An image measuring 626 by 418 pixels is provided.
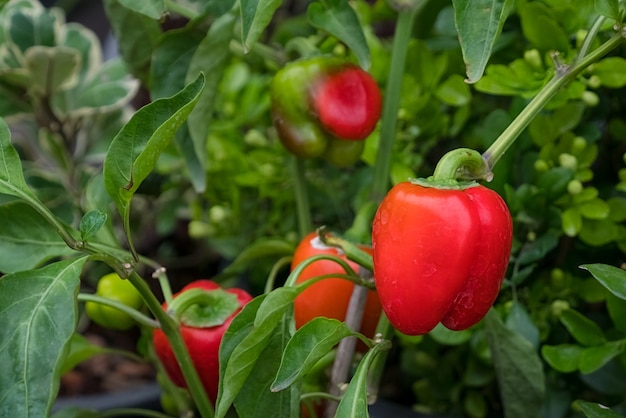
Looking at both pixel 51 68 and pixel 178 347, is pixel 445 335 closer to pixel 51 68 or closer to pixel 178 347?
pixel 178 347

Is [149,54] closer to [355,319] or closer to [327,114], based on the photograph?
[327,114]

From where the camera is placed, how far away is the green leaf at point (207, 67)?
1.99 ft

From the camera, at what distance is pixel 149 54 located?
73cm

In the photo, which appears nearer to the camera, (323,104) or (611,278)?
(611,278)

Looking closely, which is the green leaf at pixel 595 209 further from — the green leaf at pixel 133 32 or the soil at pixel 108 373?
the soil at pixel 108 373

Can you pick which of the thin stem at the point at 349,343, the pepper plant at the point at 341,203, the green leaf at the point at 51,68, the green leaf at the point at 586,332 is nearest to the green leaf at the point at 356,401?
the pepper plant at the point at 341,203

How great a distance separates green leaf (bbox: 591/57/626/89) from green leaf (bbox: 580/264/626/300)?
204 mm

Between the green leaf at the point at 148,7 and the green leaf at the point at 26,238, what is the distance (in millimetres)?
157

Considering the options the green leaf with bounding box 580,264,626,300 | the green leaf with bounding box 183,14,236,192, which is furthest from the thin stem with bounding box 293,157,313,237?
the green leaf with bounding box 580,264,626,300

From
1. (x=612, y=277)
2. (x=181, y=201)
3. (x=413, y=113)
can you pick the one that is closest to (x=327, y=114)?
(x=413, y=113)

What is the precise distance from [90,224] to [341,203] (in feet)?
1.53

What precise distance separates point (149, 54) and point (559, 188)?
0.39 metres

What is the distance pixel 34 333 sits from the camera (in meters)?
0.43

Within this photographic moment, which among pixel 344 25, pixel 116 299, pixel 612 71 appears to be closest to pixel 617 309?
pixel 612 71
